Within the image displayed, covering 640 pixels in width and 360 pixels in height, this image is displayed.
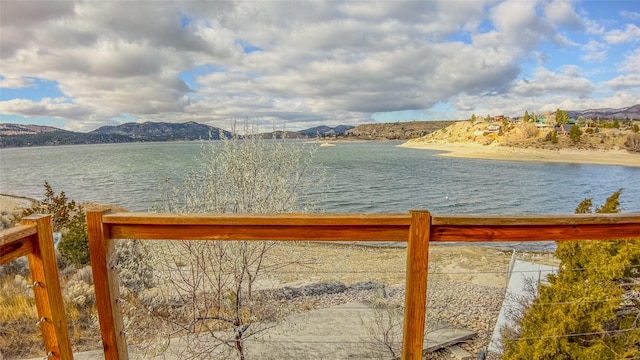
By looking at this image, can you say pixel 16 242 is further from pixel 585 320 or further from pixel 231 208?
pixel 585 320

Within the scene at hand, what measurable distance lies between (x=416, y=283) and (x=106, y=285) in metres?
1.43

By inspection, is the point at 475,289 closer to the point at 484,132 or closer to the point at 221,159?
the point at 221,159

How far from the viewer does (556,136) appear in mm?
71312

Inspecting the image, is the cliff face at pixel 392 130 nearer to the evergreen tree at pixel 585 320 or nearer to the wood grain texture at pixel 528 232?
the evergreen tree at pixel 585 320

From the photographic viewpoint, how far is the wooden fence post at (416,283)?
1.73 metres

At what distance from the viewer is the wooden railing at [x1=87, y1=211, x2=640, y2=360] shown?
5.70 feet

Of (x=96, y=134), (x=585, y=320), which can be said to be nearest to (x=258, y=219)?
(x=585, y=320)

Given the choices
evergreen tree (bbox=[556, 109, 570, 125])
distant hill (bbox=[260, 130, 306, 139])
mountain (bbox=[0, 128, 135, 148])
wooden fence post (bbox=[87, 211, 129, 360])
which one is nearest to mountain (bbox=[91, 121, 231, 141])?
mountain (bbox=[0, 128, 135, 148])

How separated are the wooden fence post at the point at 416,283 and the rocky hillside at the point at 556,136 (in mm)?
74425

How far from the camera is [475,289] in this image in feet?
28.6

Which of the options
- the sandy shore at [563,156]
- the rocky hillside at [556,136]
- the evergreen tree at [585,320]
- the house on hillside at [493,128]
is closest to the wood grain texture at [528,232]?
the evergreen tree at [585,320]

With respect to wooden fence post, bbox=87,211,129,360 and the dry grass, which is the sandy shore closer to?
the dry grass

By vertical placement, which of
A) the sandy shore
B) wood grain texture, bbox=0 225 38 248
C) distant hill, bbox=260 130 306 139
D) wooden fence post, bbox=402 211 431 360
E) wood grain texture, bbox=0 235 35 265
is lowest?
the sandy shore

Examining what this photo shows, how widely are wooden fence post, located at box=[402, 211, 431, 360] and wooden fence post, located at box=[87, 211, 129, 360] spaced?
137cm
